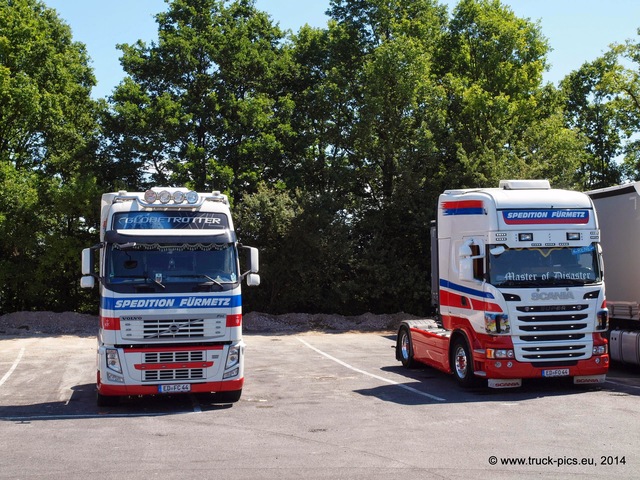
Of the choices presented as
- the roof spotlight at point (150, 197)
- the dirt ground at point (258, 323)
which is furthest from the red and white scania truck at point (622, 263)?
the dirt ground at point (258, 323)

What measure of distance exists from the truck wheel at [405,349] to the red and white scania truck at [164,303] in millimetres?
5690

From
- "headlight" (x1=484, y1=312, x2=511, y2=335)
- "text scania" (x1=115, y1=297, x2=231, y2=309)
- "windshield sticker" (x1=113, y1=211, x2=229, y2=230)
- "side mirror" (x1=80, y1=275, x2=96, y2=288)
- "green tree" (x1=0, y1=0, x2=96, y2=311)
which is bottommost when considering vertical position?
"headlight" (x1=484, y1=312, x2=511, y2=335)

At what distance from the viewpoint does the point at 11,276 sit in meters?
34.3

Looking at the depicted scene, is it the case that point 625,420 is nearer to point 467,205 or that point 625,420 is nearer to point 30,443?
point 467,205

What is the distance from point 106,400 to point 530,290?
7.90m

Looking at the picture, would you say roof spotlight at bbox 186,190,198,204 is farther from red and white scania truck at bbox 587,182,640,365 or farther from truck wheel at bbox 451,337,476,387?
red and white scania truck at bbox 587,182,640,365

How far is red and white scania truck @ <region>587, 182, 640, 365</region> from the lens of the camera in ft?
55.7

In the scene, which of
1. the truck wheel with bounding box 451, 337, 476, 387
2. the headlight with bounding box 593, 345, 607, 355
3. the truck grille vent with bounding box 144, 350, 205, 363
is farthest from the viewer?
the truck wheel with bounding box 451, 337, 476, 387

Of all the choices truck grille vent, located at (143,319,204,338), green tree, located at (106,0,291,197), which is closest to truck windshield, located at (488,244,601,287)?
truck grille vent, located at (143,319,204,338)

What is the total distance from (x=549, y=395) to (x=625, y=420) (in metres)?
2.61

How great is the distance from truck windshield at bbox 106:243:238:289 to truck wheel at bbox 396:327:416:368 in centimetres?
618

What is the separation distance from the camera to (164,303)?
1266 centimetres

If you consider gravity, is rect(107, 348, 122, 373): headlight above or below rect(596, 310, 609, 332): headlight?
below

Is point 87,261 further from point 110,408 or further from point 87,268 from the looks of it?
point 110,408
